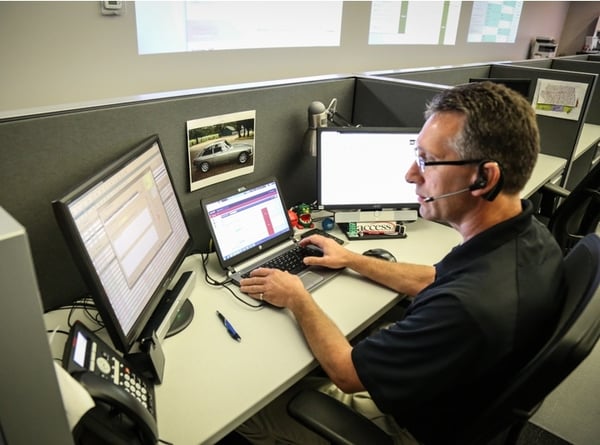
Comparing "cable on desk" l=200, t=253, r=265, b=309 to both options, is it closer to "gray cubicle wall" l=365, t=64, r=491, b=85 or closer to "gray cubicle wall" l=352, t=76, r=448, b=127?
"gray cubicle wall" l=352, t=76, r=448, b=127

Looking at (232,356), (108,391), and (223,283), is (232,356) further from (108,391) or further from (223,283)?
(108,391)

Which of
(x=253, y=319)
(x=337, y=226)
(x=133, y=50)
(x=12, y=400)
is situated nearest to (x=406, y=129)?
(x=337, y=226)

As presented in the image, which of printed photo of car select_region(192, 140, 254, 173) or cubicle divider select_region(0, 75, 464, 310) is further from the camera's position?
printed photo of car select_region(192, 140, 254, 173)

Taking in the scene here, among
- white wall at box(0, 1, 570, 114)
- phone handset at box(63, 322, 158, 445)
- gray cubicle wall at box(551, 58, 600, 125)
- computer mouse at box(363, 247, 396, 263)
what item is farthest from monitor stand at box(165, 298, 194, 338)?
gray cubicle wall at box(551, 58, 600, 125)

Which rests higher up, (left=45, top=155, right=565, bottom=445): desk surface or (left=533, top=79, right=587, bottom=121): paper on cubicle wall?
(left=533, top=79, right=587, bottom=121): paper on cubicle wall

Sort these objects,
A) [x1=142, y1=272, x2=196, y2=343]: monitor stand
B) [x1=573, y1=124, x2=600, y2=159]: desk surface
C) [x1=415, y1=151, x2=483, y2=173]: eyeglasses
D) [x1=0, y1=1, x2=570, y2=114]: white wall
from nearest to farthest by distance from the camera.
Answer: [x1=415, y1=151, x2=483, y2=173]: eyeglasses < [x1=142, y1=272, x2=196, y2=343]: monitor stand < [x1=0, y1=1, x2=570, y2=114]: white wall < [x1=573, y1=124, x2=600, y2=159]: desk surface

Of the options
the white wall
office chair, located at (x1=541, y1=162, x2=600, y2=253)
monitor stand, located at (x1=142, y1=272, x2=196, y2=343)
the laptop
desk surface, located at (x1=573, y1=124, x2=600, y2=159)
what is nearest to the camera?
monitor stand, located at (x1=142, y1=272, x2=196, y2=343)

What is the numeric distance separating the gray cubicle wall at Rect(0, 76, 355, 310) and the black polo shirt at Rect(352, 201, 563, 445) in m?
0.70

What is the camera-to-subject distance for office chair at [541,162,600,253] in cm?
176

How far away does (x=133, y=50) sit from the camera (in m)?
2.26

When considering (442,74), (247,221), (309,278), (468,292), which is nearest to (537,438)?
(309,278)

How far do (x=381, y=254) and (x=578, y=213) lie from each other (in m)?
1.02

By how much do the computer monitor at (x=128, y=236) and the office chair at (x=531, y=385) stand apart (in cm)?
36

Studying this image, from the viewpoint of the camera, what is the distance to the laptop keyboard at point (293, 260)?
1298 millimetres
